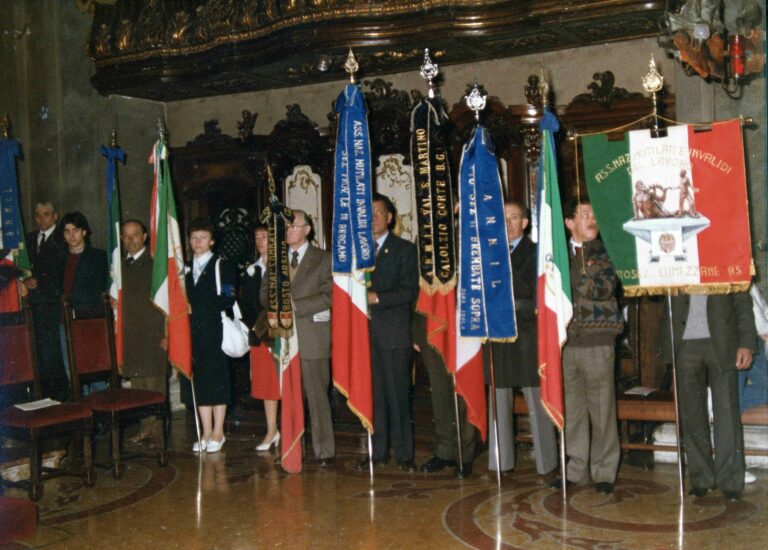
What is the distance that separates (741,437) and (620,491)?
711 mm

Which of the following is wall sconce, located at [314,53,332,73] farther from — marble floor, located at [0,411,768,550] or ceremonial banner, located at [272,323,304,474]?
marble floor, located at [0,411,768,550]

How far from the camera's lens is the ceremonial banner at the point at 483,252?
5.15m

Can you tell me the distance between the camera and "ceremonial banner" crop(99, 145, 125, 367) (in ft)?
21.5

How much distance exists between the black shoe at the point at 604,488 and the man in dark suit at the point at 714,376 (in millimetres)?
422

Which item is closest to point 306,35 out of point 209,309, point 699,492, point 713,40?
point 209,309

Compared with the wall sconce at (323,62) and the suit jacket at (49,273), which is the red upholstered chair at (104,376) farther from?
the wall sconce at (323,62)

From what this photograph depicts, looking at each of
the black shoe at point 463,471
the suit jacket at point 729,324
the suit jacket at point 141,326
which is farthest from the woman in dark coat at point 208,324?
the suit jacket at point 729,324

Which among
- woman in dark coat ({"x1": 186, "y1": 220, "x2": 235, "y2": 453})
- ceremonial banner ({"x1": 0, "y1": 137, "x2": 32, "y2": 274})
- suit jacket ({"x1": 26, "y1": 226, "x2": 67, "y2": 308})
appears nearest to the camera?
woman in dark coat ({"x1": 186, "y1": 220, "x2": 235, "y2": 453})

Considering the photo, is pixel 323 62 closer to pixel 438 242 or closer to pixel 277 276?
pixel 277 276

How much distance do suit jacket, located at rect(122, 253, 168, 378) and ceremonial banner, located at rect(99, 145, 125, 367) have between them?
0.15 ft

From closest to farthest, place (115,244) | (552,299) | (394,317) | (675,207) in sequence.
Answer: (675,207)
(552,299)
(394,317)
(115,244)

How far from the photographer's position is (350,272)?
18.1 feet

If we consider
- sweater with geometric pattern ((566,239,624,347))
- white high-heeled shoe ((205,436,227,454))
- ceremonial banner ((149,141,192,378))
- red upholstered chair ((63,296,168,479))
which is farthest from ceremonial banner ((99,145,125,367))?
sweater with geometric pattern ((566,239,624,347))

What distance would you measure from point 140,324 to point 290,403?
149 cm
